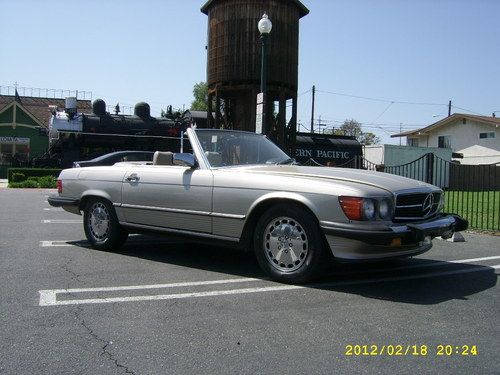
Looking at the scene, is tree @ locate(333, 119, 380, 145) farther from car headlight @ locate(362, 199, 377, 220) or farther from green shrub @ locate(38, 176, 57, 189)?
car headlight @ locate(362, 199, 377, 220)

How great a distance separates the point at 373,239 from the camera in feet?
14.6

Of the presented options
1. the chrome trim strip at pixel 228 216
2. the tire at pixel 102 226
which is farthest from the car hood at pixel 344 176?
the tire at pixel 102 226

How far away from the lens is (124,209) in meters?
6.38

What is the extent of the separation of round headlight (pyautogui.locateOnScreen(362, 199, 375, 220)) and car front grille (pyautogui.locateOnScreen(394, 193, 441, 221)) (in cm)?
33

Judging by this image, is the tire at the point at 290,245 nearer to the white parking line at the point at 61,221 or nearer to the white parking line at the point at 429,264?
the white parking line at the point at 429,264

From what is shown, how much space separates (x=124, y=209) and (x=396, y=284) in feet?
11.3

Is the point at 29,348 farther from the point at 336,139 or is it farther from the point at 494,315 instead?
the point at 336,139

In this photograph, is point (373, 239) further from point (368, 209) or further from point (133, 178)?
point (133, 178)

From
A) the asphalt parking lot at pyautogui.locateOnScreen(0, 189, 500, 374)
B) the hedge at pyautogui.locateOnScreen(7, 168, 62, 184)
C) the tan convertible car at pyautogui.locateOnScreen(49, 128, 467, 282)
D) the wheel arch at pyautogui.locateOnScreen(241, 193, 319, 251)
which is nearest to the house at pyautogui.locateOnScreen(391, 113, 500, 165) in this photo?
the hedge at pyautogui.locateOnScreen(7, 168, 62, 184)

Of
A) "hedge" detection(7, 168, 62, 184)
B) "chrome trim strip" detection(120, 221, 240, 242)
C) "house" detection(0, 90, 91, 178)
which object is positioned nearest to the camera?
"chrome trim strip" detection(120, 221, 240, 242)

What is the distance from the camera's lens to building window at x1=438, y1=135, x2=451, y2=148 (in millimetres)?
40219

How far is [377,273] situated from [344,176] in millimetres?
1332

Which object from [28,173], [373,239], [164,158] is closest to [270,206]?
[373,239]

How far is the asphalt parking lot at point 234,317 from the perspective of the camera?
3166 millimetres
